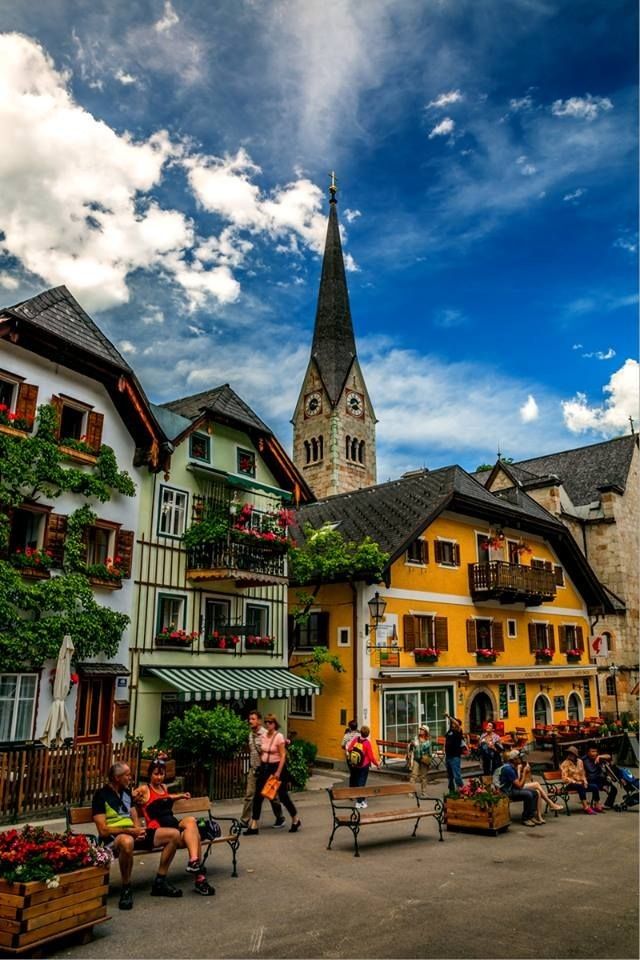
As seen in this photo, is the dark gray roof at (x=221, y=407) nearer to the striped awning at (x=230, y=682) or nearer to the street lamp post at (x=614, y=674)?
the striped awning at (x=230, y=682)

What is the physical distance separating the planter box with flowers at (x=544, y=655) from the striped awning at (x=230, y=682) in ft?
40.4

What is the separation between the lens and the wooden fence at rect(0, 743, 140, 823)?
1249cm

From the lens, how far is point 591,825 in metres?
13.7

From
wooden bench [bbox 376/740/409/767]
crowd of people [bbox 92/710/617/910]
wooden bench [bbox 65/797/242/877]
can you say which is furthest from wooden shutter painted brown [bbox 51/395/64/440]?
wooden bench [bbox 376/740/409/767]

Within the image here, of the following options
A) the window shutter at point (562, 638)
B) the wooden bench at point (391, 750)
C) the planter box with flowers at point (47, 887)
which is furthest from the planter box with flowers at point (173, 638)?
the window shutter at point (562, 638)

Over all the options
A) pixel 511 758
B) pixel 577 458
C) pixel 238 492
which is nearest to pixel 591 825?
pixel 511 758

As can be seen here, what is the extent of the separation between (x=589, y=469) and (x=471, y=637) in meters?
22.4

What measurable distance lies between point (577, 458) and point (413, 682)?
27.8 m

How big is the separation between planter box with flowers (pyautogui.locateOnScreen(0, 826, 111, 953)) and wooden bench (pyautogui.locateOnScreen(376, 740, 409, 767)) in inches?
579

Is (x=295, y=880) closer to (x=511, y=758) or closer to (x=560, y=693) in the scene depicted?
(x=511, y=758)

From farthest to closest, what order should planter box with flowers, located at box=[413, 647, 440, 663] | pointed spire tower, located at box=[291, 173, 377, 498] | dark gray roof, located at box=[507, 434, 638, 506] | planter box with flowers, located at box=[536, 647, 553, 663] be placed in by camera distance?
pointed spire tower, located at box=[291, 173, 377, 498]
dark gray roof, located at box=[507, 434, 638, 506]
planter box with flowers, located at box=[536, 647, 553, 663]
planter box with flowers, located at box=[413, 647, 440, 663]

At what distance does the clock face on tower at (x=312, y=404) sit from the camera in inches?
2623

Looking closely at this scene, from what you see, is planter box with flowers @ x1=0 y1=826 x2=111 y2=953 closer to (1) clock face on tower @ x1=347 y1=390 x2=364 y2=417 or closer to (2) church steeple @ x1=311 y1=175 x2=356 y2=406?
(2) church steeple @ x1=311 y1=175 x2=356 y2=406

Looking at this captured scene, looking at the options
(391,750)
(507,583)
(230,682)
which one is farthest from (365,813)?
(507,583)
